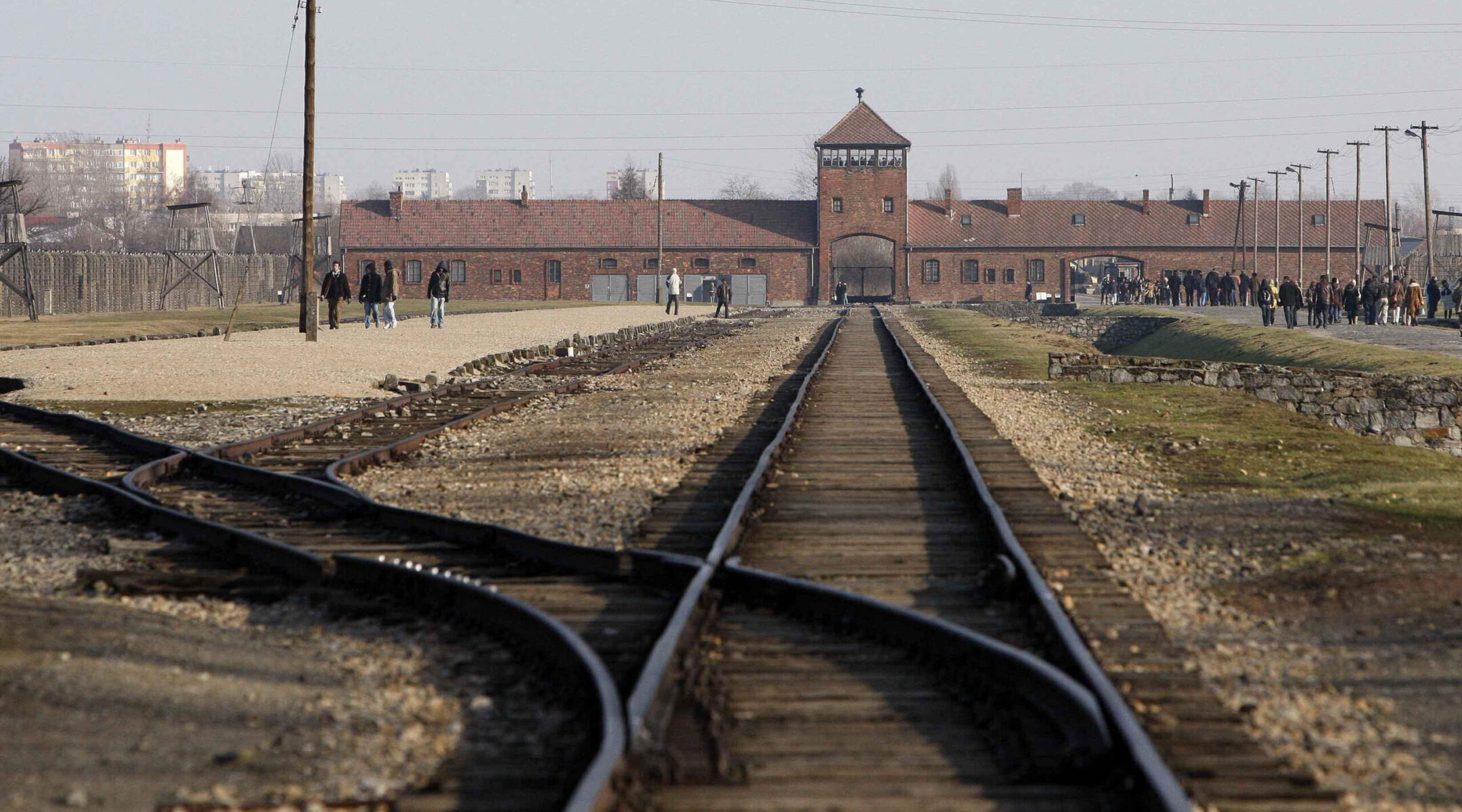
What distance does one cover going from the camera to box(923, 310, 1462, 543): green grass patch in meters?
10.8

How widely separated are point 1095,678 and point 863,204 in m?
87.4

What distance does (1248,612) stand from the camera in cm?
745

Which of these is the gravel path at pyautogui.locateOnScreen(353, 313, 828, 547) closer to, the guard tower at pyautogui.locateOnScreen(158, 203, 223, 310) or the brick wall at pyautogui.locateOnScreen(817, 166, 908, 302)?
the guard tower at pyautogui.locateOnScreen(158, 203, 223, 310)

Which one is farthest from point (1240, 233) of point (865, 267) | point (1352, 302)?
point (1352, 302)

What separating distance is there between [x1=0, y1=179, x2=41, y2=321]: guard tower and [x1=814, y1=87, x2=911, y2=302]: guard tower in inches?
2047

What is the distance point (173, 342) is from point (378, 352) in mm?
5484

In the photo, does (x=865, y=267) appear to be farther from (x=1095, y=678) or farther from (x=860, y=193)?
(x=1095, y=678)

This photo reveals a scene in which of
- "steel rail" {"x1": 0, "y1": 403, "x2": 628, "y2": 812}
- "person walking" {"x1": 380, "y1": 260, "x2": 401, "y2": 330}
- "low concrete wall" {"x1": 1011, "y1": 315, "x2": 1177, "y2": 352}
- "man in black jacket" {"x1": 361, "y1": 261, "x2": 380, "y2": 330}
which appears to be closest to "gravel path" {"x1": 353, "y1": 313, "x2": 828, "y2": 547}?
"steel rail" {"x1": 0, "y1": 403, "x2": 628, "y2": 812}

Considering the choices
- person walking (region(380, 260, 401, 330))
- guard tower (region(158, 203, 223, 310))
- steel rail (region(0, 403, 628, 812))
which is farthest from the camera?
guard tower (region(158, 203, 223, 310))

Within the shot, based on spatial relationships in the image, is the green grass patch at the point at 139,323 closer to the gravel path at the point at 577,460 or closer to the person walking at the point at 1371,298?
the gravel path at the point at 577,460

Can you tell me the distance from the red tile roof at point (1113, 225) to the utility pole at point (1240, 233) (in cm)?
88

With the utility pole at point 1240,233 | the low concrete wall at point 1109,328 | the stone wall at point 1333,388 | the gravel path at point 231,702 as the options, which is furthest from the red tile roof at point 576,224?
the gravel path at point 231,702

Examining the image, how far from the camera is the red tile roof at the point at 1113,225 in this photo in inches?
3760

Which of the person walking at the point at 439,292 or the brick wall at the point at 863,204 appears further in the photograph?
the brick wall at the point at 863,204
